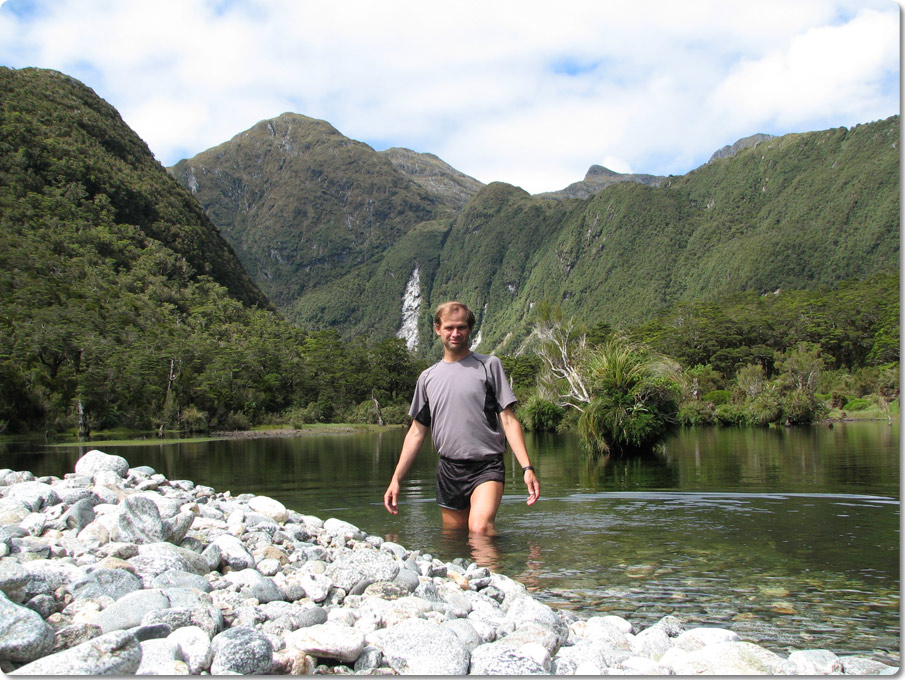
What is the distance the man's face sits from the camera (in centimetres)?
536

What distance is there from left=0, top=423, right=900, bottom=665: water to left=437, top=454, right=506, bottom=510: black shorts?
0.82 metres

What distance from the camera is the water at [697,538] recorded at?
4699 mm

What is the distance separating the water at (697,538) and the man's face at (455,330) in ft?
6.78

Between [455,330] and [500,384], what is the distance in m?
0.57

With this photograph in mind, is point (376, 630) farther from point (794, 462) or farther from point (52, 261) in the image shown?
point (52, 261)

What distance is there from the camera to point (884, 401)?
44219mm

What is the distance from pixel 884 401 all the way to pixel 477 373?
4814cm

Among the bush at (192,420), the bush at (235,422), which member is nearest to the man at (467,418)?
the bush at (192,420)

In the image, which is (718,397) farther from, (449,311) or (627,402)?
(449,311)

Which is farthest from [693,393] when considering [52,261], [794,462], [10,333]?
[52,261]

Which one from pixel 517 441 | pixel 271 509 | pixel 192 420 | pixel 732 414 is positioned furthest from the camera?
pixel 192 420

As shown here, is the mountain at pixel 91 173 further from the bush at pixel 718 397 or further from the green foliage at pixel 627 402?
the green foliage at pixel 627 402

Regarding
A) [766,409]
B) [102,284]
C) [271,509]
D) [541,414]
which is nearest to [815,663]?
[271,509]

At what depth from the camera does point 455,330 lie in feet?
17.6
